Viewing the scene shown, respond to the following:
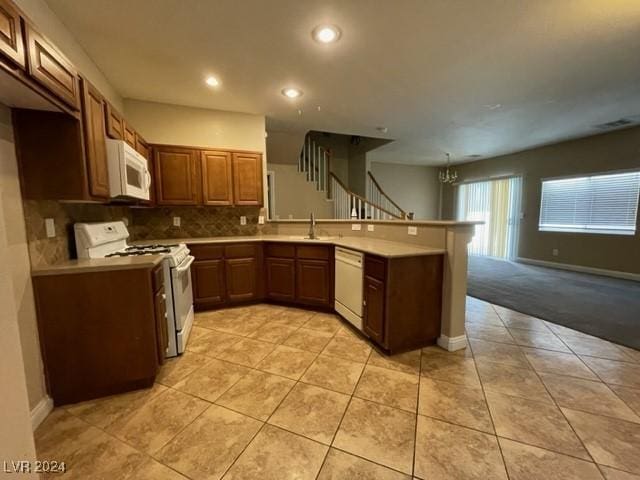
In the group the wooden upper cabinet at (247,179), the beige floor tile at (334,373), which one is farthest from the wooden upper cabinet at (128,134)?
the beige floor tile at (334,373)

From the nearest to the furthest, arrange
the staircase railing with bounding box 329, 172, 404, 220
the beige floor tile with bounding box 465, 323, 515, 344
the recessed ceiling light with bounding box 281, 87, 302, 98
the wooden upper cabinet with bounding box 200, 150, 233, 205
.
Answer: the beige floor tile with bounding box 465, 323, 515, 344 < the recessed ceiling light with bounding box 281, 87, 302, 98 < the wooden upper cabinet with bounding box 200, 150, 233, 205 < the staircase railing with bounding box 329, 172, 404, 220

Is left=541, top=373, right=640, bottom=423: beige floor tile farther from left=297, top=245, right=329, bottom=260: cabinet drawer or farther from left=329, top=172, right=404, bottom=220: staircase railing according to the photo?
left=329, top=172, right=404, bottom=220: staircase railing

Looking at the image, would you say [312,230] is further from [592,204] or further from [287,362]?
[592,204]

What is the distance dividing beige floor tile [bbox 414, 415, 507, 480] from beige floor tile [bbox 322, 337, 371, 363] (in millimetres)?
763

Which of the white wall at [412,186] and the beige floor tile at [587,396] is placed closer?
the beige floor tile at [587,396]

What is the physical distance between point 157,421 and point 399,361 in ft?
5.75

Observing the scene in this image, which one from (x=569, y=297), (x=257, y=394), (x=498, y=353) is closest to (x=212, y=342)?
(x=257, y=394)

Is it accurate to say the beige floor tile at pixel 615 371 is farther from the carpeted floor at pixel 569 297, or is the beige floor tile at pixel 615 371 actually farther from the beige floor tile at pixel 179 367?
the beige floor tile at pixel 179 367

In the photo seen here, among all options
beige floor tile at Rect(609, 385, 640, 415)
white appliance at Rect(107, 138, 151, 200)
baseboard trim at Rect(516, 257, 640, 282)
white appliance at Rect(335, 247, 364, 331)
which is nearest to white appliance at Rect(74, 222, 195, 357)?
white appliance at Rect(107, 138, 151, 200)

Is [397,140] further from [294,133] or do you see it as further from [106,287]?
[106,287]

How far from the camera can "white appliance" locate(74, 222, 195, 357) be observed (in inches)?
80.7

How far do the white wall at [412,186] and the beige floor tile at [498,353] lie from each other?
6182 mm

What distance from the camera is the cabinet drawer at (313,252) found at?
10.4 ft

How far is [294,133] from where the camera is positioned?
186 inches
